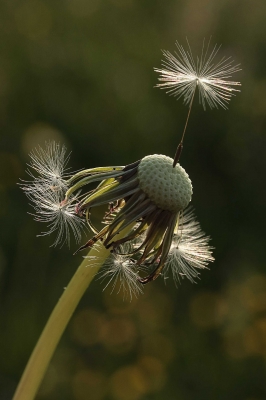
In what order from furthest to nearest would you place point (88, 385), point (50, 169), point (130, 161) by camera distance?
point (130, 161)
point (88, 385)
point (50, 169)

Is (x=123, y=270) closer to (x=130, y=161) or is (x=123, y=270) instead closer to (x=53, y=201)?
(x=53, y=201)

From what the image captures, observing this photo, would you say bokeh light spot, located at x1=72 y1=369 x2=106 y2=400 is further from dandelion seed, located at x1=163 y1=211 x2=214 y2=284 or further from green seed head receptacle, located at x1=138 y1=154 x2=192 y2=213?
green seed head receptacle, located at x1=138 y1=154 x2=192 y2=213

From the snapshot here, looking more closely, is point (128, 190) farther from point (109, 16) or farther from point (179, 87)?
point (109, 16)

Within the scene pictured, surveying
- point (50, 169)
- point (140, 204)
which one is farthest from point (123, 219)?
point (50, 169)

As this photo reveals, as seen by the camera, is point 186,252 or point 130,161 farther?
point 130,161

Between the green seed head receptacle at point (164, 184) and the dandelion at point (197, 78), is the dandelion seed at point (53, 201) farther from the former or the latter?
the dandelion at point (197, 78)

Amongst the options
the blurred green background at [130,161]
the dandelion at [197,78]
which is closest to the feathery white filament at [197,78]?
the dandelion at [197,78]

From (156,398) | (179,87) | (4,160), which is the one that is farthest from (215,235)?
(179,87)
